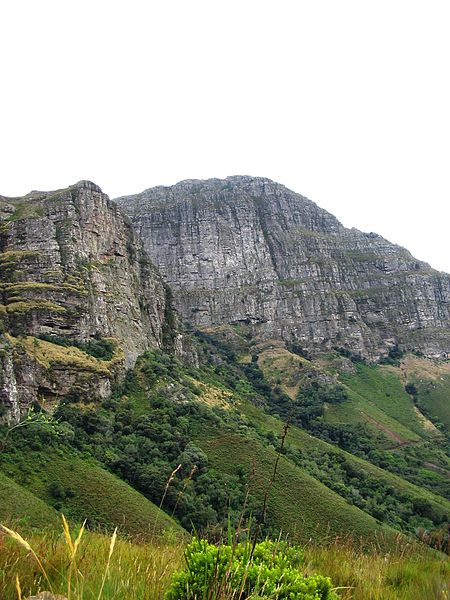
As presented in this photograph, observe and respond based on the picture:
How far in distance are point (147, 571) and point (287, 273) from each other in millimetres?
164255

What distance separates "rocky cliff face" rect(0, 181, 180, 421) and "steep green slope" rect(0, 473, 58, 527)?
1402 cm

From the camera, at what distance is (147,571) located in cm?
426

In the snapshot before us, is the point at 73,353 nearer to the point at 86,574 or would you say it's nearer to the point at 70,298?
the point at 70,298

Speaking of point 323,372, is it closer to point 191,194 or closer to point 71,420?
point 71,420

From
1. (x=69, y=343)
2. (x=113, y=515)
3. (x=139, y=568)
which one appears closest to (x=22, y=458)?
(x=113, y=515)

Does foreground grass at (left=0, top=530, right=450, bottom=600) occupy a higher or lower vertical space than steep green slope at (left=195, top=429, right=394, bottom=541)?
higher

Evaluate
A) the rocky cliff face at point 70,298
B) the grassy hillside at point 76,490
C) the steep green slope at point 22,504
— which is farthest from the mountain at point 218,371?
the steep green slope at point 22,504

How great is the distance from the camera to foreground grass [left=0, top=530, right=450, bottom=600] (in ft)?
11.7

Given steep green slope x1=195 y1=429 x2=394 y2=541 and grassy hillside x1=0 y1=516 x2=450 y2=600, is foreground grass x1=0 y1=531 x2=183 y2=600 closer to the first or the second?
grassy hillside x1=0 y1=516 x2=450 y2=600

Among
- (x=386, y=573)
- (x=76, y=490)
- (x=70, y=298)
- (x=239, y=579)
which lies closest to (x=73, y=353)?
(x=70, y=298)

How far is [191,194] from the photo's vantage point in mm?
190625

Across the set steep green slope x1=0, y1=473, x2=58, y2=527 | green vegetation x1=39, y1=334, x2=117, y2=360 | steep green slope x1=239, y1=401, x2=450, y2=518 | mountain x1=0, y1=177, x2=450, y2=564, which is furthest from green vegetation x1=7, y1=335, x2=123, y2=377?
steep green slope x1=239, y1=401, x2=450, y2=518

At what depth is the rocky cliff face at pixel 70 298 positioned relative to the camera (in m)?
57.8

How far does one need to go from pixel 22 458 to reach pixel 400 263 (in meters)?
159
